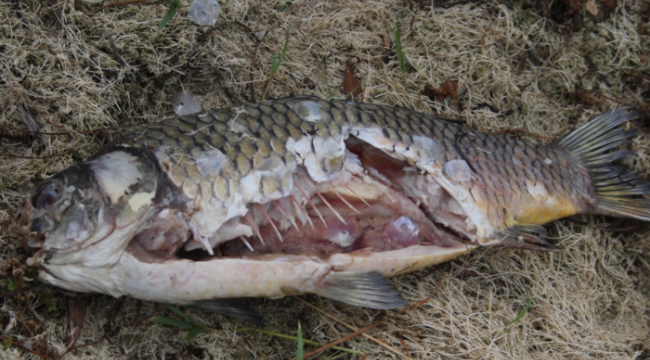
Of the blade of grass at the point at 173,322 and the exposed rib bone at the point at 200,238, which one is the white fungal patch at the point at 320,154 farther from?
the blade of grass at the point at 173,322

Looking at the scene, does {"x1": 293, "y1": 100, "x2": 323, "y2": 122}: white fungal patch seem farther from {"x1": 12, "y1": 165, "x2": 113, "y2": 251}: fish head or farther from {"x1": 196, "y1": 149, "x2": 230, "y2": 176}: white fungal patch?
{"x1": 12, "y1": 165, "x2": 113, "y2": 251}: fish head

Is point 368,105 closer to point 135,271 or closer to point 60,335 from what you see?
point 135,271

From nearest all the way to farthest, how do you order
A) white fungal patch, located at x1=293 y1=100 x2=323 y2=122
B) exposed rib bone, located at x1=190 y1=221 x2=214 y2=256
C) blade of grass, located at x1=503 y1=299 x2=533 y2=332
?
1. exposed rib bone, located at x1=190 y1=221 x2=214 y2=256
2. white fungal patch, located at x1=293 y1=100 x2=323 y2=122
3. blade of grass, located at x1=503 y1=299 x2=533 y2=332

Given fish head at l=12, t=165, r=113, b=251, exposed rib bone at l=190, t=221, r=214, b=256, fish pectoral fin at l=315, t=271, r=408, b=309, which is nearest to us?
fish head at l=12, t=165, r=113, b=251

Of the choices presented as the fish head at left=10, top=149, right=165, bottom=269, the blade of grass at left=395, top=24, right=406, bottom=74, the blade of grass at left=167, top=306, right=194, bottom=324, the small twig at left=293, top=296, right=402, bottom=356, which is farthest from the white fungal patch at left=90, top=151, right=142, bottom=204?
the blade of grass at left=395, top=24, right=406, bottom=74

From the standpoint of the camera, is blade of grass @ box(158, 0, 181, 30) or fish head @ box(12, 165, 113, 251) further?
blade of grass @ box(158, 0, 181, 30)

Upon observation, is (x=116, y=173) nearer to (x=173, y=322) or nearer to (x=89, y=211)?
(x=89, y=211)

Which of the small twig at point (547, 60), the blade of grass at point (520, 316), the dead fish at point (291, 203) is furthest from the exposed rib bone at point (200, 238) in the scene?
the small twig at point (547, 60)

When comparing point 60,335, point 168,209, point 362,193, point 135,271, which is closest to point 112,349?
point 60,335
